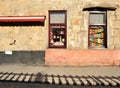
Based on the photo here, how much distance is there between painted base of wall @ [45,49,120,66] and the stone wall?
0.34m

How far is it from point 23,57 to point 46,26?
6.59 ft

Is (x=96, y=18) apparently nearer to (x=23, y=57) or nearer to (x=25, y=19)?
(x=25, y=19)

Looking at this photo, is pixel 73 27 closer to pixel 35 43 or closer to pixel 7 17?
pixel 35 43

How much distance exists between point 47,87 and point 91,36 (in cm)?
679

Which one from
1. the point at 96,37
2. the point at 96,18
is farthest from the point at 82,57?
the point at 96,18

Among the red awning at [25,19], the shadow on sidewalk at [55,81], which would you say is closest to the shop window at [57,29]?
the red awning at [25,19]

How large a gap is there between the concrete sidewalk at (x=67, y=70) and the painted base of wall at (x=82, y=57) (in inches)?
16.7

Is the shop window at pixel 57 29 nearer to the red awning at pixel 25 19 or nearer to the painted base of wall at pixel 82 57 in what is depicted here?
the painted base of wall at pixel 82 57

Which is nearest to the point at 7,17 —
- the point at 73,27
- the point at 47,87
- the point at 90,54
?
the point at 73,27

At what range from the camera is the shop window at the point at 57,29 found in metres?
17.2

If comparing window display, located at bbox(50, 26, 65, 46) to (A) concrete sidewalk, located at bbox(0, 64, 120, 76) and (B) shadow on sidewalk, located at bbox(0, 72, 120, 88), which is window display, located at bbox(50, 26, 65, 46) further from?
(B) shadow on sidewalk, located at bbox(0, 72, 120, 88)

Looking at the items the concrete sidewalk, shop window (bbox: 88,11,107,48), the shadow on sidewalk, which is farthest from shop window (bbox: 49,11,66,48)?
the shadow on sidewalk

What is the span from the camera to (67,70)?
50.8 feet

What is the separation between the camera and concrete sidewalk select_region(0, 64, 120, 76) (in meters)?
14.5
